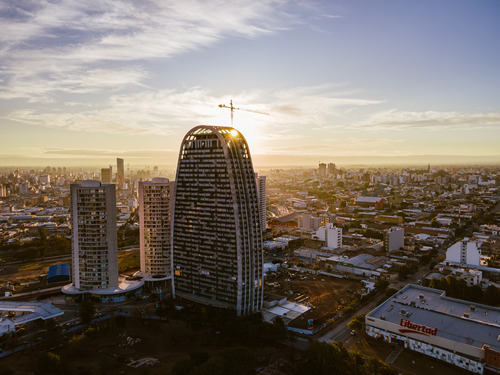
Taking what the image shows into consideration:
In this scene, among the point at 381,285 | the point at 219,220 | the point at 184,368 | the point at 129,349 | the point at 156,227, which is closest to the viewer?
the point at 184,368

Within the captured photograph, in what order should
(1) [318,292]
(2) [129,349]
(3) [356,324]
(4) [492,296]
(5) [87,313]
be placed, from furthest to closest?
(1) [318,292] → (4) [492,296] → (5) [87,313] → (3) [356,324] → (2) [129,349]

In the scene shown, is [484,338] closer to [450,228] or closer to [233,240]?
[233,240]

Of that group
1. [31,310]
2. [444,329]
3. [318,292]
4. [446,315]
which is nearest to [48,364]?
[31,310]

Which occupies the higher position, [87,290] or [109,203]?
[109,203]

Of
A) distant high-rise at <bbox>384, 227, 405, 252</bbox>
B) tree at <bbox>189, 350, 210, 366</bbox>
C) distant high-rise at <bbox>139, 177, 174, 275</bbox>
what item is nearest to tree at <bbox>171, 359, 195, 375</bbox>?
tree at <bbox>189, 350, 210, 366</bbox>

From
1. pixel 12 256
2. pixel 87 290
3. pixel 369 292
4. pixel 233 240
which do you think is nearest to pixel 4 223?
pixel 12 256

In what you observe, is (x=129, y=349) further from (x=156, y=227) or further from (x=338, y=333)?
(x=156, y=227)
